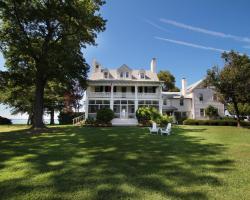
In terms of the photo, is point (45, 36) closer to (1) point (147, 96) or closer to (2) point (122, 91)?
(2) point (122, 91)

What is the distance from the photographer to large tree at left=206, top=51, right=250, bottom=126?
98.8ft

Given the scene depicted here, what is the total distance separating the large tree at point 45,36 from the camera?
22828 mm

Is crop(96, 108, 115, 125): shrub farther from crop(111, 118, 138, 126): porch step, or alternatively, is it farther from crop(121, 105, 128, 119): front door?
crop(121, 105, 128, 119): front door

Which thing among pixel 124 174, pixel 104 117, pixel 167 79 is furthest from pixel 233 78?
pixel 167 79

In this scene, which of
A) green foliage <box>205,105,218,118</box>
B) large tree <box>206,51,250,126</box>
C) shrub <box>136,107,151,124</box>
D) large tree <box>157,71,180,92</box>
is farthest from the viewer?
large tree <box>157,71,180,92</box>

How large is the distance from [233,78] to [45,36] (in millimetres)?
23041

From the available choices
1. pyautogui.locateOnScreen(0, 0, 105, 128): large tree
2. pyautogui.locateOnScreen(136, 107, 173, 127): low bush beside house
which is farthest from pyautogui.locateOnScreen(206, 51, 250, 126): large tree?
pyautogui.locateOnScreen(0, 0, 105, 128): large tree

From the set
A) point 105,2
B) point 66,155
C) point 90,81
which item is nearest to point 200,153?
point 66,155

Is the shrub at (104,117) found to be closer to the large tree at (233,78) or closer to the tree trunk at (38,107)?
the tree trunk at (38,107)

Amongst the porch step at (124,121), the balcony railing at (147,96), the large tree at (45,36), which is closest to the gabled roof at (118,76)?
the balcony railing at (147,96)

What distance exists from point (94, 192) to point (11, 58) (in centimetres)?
2474

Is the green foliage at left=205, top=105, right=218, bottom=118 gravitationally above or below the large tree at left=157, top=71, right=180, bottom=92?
below

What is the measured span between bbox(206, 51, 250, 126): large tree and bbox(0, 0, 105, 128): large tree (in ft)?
54.9

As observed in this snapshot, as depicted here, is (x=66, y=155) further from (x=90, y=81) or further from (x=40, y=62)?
(x=90, y=81)
